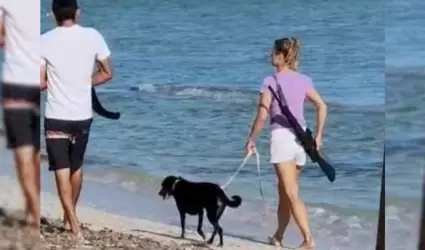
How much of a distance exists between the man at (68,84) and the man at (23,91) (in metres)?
0.04

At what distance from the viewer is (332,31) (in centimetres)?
370

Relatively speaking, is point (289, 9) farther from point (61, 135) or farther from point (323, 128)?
point (61, 135)

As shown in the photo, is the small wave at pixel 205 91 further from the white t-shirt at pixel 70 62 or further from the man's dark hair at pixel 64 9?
the man's dark hair at pixel 64 9

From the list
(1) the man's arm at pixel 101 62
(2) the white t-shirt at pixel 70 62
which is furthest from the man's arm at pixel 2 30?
(1) the man's arm at pixel 101 62

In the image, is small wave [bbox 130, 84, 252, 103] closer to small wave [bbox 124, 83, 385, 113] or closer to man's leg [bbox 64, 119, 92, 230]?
small wave [bbox 124, 83, 385, 113]

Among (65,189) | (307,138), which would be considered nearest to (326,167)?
(307,138)

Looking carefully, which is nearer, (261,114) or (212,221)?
(261,114)

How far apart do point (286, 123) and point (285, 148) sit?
0.28 ft

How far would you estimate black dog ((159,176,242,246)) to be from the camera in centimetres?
381

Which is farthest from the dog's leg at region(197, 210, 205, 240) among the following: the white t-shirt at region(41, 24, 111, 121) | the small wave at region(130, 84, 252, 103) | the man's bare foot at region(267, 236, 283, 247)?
the white t-shirt at region(41, 24, 111, 121)

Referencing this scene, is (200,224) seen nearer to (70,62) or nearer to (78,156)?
(78,156)

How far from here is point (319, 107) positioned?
3.71 meters

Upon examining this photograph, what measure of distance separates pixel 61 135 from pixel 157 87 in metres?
0.36

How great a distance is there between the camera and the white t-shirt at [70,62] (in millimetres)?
3779
